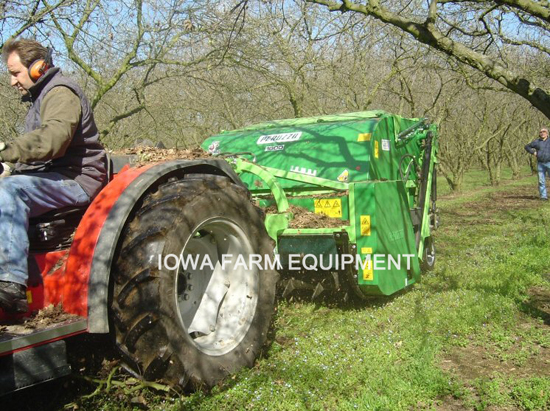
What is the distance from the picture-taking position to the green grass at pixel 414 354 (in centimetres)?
323

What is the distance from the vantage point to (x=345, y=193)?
5.56 m

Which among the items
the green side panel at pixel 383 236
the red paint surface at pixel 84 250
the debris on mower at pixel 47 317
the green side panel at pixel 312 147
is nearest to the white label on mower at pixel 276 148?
the green side panel at pixel 312 147

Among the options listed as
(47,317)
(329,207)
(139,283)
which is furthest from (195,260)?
(329,207)

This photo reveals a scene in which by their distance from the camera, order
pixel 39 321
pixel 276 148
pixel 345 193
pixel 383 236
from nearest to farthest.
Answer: pixel 39 321, pixel 383 236, pixel 345 193, pixel 276 148

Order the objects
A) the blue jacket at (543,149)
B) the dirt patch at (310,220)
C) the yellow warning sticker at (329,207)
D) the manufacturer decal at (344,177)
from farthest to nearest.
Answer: the blue jacket at (543,149), the manufacturer decal at (344,177), the yellow warning sticker at (329,207), the dirt patch at (310,220)

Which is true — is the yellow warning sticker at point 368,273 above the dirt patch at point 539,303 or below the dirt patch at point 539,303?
above

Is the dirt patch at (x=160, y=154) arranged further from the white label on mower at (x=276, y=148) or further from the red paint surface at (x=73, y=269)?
the white label on mower at (x=276, y=148)

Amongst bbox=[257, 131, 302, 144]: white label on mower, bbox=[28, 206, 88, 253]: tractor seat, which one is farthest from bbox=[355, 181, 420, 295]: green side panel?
bbox=[28, 206, 88, 253]: tractor seat

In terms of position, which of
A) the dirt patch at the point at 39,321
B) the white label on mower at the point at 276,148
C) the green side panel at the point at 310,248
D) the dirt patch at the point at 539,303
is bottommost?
the dirt patch at the point at 539,303

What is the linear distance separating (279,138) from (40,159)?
3899 mm

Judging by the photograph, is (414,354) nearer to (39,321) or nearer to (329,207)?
(329,207)

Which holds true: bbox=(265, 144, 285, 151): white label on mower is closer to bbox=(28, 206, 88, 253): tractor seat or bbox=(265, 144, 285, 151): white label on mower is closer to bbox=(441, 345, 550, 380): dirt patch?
bbox=(441, 345, 550, 380): dirt patch

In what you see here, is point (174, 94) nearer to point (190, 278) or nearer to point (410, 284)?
point (410, 284)

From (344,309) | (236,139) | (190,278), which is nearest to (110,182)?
(190,278)
